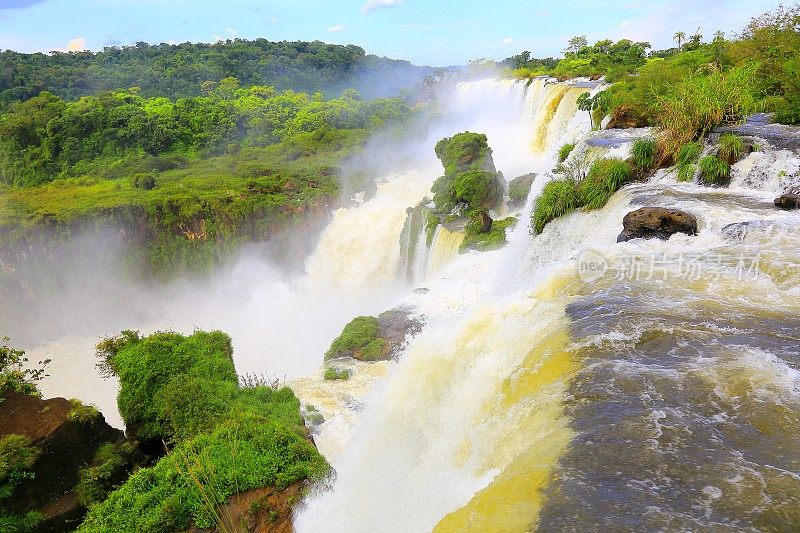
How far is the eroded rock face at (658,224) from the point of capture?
10.8 meters

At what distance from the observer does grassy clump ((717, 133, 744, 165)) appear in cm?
1289

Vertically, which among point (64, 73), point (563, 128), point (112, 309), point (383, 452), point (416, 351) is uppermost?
point (64, 73)

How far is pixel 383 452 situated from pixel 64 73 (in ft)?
279

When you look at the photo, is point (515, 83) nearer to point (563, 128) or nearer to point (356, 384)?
point (563, 128)

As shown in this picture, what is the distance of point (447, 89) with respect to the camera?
55.1 metres

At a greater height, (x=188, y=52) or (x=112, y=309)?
(x=188, y=52)

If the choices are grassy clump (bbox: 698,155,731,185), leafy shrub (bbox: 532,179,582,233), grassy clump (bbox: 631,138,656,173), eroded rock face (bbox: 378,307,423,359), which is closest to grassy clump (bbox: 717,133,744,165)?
grassy clump (bbox: 698,155,731,185)

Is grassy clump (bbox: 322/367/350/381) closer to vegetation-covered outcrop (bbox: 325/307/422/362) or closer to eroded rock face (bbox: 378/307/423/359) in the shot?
vegetation-covered outcrop (bbox: 325/307/422/362)

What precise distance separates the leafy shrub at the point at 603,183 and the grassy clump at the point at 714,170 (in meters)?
1.88

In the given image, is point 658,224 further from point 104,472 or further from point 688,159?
point 104,472

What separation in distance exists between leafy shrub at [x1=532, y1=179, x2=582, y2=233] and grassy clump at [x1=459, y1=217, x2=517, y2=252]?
442cm

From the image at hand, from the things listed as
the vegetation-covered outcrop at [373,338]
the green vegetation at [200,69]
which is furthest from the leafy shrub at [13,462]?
the green vegetation at [200,69]

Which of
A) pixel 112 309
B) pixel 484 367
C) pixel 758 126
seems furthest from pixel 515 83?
pixel 484 367

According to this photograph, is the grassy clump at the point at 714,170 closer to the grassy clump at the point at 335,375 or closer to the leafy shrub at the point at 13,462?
the grassy clump at the point at 335,375
